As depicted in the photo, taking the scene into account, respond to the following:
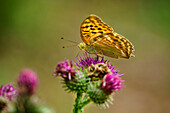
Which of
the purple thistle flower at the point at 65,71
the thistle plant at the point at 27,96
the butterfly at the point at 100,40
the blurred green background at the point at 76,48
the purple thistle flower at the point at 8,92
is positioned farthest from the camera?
the blurred green background at the point at 76,48

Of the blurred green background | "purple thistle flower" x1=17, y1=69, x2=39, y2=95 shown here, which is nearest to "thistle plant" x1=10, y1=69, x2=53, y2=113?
"purple thistle flower" x1=17, y1=69, x2=39, y2=95

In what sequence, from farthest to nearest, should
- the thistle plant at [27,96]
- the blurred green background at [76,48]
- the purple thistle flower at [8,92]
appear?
the blurred green background at [76,48]
the purple thistle flower at [8,92]
the thistle plant at [27,96]

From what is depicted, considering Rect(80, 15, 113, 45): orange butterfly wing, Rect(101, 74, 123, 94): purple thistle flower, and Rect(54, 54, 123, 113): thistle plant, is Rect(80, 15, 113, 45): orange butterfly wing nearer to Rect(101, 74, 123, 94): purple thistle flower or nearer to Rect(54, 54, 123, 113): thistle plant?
Rect(54, 54, 123, 113): thistle plant

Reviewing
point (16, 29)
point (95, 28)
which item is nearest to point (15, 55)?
point (16, 29)

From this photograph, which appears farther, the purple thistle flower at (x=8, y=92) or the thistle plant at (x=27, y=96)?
the purple thistle flower at (x=8, y=92)

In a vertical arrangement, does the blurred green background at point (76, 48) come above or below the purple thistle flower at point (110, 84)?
above

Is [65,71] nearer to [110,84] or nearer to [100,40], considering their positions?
[110,84]

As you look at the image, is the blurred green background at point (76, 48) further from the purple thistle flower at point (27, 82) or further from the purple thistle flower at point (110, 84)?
the purple thistle flower at point (27, 82)

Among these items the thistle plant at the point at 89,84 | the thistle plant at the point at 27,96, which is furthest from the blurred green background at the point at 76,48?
the thistle plant at the point at 27,96
